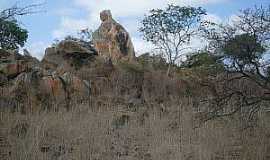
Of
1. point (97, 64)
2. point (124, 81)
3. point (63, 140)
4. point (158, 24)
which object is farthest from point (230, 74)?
point (158, 24)

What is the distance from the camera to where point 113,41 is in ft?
80.0

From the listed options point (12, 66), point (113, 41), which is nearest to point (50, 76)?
point (12, 66)

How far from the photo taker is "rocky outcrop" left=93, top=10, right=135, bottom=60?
24.2 m

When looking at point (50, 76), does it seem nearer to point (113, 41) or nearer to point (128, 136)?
point (128, 136)

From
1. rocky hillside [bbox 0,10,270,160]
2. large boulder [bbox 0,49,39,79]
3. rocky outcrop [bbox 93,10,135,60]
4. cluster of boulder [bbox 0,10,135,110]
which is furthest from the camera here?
rocky outcrop [bbox 93,10,135,60]

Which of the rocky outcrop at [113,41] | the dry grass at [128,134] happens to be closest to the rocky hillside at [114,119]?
the dry grass at [128,134]

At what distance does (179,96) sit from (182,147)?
7094 mm

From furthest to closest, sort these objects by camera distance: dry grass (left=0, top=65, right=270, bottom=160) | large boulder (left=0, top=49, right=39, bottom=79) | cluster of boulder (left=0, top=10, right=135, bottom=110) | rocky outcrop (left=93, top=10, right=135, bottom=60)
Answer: rocky outcrop (left=93, top=10, right=135, bottom=60) < large boulder (left=0, top=49, right=39, bottom=79) < cluster of boulder (left=0, top=10, right=135, bottom=110) < dry grass (left=0, top=65, right=270, bottom=160)

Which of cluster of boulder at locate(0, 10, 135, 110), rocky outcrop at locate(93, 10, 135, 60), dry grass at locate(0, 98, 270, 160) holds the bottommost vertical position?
dry grass at locate(0, 98, 270, 160)

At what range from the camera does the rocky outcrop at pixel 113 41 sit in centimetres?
2425

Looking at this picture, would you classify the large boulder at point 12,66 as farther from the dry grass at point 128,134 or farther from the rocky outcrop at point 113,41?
the rocky outcrop at point 113,41

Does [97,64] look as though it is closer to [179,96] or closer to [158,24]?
[179,96]

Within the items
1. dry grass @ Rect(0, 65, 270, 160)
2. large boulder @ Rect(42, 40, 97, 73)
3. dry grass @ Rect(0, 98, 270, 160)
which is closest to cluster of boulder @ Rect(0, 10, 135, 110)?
large boulder @ Rect(42, 40, 97, 73)

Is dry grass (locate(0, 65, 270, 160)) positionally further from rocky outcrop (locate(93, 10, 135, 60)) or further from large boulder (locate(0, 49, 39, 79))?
rocky outcrop (locate(93, 10, 135, 60))
